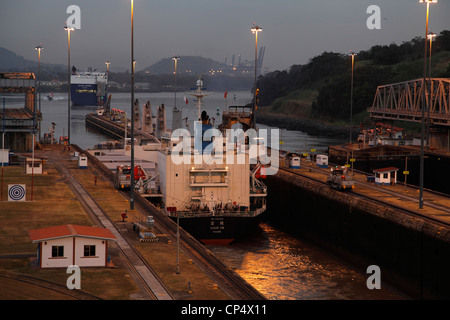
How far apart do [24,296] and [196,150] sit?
86.8 feet

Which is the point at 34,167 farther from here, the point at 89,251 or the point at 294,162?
the point at 89,251

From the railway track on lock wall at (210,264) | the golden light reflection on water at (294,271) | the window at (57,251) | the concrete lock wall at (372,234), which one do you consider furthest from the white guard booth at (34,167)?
the window at (57,251)

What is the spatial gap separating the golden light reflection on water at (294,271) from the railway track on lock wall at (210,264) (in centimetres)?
530

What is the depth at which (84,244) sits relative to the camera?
34.9m

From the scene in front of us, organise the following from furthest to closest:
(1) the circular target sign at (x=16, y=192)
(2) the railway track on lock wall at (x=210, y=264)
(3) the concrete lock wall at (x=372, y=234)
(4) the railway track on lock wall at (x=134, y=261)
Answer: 1. (1) the circular target sign at (x=16, y=192)
2. (3) the concrete lock wall at (x=372, y=234)
3. (2) the railway track on lock wall at (x=210, y=264)
4. (4) the railway track on lock wall at (x=134, y=261)

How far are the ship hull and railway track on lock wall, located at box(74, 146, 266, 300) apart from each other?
8.45ft

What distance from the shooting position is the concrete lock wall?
41.4 metres

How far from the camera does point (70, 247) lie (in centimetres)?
3472

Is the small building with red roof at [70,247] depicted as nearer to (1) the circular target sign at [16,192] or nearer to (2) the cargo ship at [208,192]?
(2) the cargo ship at [208,192]

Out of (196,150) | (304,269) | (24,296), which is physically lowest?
(304,269)

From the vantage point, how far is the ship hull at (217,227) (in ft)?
168

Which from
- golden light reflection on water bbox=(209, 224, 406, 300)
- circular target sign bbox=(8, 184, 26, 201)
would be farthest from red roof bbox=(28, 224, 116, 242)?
circular target sign bbox=(8, 184, 26, 201)
